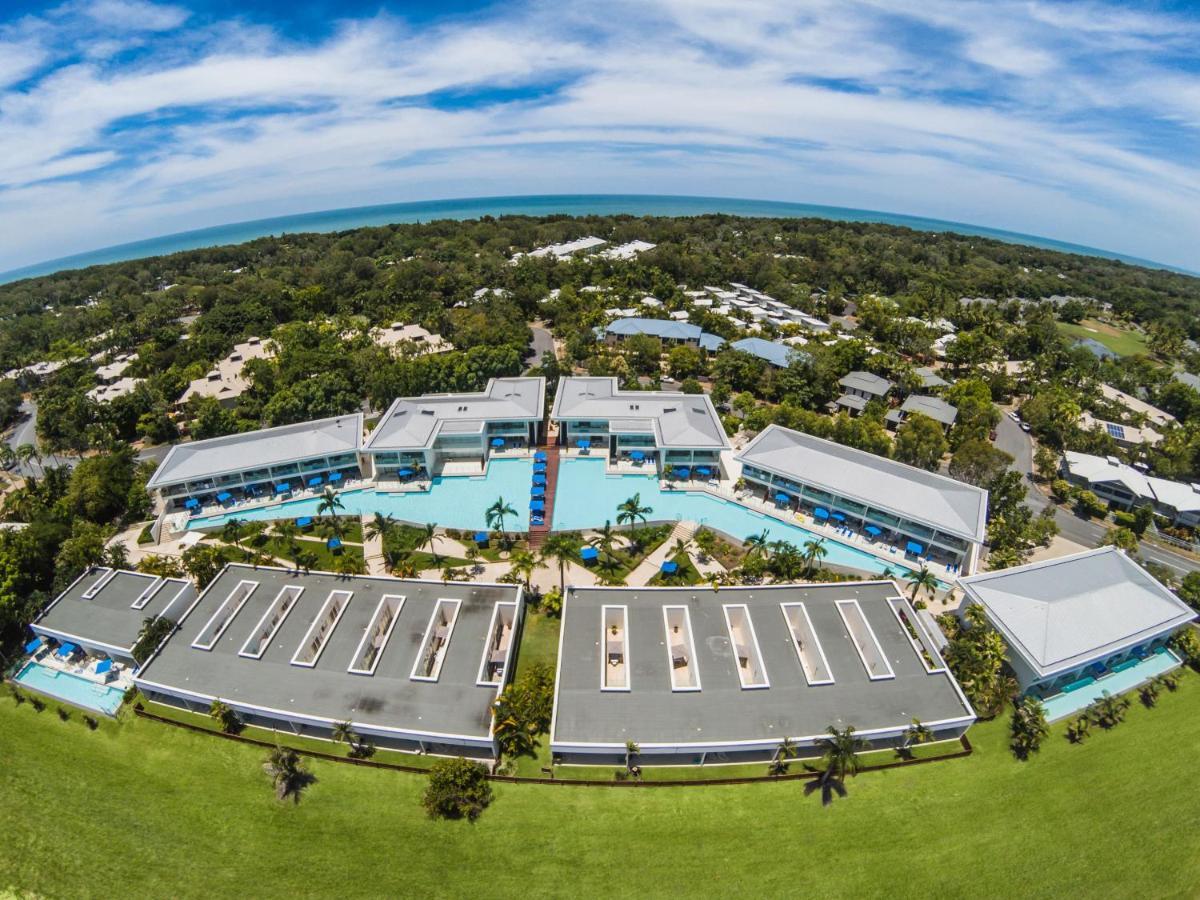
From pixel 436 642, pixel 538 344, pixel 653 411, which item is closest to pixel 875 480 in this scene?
pixel 653 411

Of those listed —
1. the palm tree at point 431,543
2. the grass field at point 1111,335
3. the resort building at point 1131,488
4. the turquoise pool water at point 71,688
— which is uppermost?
the grass field at point 1111,335

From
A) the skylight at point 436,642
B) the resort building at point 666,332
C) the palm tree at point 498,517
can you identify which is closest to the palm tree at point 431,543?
the palm tree at point 498,517

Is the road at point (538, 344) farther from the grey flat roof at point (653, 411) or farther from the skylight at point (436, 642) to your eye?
the skylight at point (436, 642)

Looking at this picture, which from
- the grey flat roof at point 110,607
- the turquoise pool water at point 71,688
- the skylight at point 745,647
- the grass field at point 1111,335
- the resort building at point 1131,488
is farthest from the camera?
the grass field at point 1111,335

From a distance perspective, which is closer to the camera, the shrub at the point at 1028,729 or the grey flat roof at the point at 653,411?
the shrub at the point at 1028,729

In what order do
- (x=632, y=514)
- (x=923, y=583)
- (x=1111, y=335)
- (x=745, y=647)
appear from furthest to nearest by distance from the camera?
1. (x=1111, y=335)
2. (x=632, y=514)
3. (x=923, y=583)
4. (x=745, y=647)

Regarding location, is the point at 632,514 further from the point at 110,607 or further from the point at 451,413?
the point at 110,607

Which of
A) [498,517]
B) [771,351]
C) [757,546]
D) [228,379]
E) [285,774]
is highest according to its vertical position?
[771,351]
